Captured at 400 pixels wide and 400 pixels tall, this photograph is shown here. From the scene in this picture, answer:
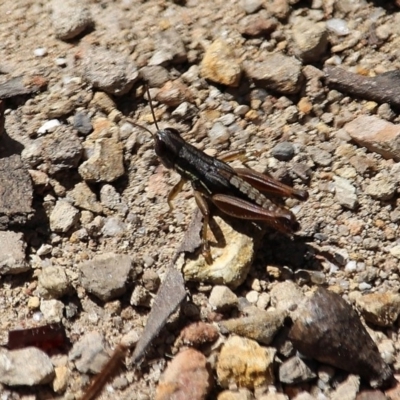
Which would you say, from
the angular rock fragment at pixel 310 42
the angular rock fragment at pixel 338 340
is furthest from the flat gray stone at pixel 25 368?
the angular rock fragment at pixel 310 42

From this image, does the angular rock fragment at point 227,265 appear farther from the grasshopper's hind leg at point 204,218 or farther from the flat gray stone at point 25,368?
the flat gray stone at point 25,368

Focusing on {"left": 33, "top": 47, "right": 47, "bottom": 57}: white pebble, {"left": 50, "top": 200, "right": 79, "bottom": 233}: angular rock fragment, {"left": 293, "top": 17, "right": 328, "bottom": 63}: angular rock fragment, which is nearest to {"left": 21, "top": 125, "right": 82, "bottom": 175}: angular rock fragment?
{"left": 50, "top": 200, "right": 79, "bottom": 233}: angular rock fragment

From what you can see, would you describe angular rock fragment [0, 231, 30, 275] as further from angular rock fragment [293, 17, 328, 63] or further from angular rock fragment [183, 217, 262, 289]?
angular rock fragment [293, 17, 328, 63]

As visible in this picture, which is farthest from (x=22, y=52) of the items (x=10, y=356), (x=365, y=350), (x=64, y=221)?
(x=365, y=350)

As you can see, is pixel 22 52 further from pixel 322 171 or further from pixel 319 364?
pixel 319 364

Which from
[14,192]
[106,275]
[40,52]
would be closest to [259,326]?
[106,275]

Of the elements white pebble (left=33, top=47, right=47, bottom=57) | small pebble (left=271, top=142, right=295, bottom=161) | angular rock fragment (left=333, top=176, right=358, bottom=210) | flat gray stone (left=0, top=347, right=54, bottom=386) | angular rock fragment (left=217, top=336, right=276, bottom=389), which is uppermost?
white pebble (left=33, top=47, right=47, bottom=57)

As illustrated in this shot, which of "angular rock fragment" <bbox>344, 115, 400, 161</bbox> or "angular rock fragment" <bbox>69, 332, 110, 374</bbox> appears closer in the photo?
"angular rock fragment" <bbox>69, 332, 110, 374</bbox>

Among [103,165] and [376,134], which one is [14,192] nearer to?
[103,165]
